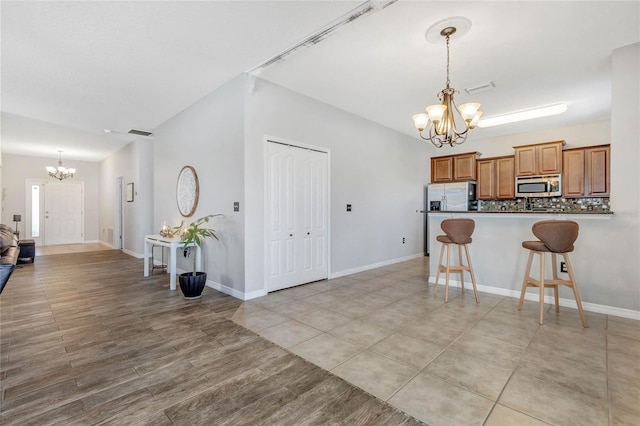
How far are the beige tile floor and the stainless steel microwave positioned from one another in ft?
10.7

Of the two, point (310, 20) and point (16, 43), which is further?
point (16, 43)

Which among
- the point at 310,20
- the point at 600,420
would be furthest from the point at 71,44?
the point at 600,420

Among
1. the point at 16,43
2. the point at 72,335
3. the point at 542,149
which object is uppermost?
the point at 16,43

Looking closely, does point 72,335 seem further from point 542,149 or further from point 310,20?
point 542,149

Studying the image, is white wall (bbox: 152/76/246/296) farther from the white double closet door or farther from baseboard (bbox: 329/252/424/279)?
baseboard (bbox: 329/252/424/279)

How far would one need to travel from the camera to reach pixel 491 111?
203 inches

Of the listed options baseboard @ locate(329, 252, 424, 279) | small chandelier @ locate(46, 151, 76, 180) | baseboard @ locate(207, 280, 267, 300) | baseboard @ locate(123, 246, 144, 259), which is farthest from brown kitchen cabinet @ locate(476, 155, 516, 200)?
small chandelier @ locate(46, 151, 76, 180)

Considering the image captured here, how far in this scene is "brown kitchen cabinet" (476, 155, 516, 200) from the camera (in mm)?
6305

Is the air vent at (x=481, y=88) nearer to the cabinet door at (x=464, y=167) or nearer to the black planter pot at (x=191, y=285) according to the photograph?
the cabinet door at (x=464, y=167)

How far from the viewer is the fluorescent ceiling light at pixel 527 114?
4.87 meters

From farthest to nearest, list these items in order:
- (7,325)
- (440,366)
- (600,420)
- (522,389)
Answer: (7,325) → (440,366) → (522,389) → (600,420)

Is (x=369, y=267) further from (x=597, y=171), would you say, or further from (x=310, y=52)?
(x=597, y=171)

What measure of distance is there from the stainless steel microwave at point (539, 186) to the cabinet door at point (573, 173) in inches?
4.2

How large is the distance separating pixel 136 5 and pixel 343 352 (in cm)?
332
